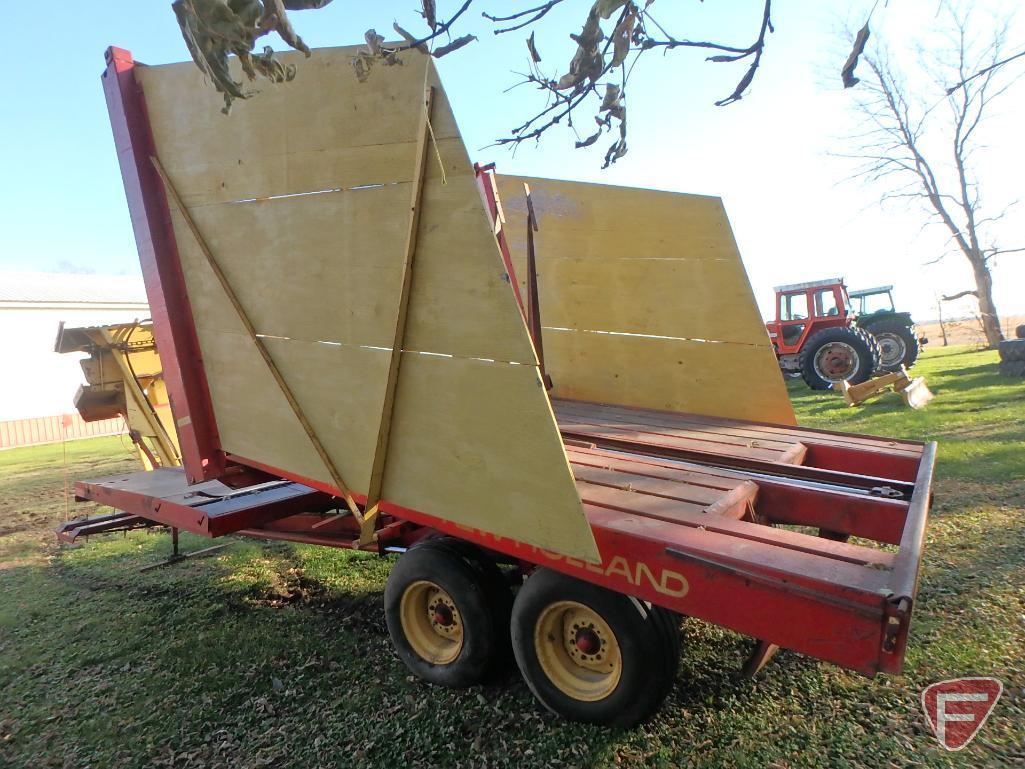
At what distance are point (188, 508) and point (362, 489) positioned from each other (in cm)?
157

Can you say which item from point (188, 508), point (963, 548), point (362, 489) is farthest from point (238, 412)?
point (963, 548)

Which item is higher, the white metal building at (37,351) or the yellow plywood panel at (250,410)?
the white metal building at (37,351)

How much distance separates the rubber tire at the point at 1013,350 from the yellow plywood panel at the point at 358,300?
14177mm

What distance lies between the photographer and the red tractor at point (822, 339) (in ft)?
43.4

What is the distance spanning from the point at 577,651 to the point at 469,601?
0.56 m

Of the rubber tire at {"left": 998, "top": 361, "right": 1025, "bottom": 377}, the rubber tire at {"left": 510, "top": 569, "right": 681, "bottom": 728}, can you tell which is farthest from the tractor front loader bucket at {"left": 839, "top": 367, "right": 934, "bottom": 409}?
the rubber tire at {"left": 510, "top": 569, "right": 681, "bottom": 728}

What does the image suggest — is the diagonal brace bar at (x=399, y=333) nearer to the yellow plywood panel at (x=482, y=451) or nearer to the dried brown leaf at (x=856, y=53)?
the yellow plywood panel at (x=482, y=451)

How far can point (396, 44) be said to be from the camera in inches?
78.3

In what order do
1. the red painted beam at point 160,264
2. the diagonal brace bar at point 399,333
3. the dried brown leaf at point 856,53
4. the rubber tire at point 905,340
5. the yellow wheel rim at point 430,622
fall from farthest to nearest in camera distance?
the rubber tire at point 905,340
the red painted beam at point 160,264
the yellow wheel rim at point 430,622
the diagonal brace bar at point 399,333
the dried brown leaf at point 856,53

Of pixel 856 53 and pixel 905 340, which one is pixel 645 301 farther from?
pixel 905 340

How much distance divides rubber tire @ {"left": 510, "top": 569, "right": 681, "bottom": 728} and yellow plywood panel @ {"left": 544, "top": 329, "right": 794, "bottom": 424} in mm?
2435

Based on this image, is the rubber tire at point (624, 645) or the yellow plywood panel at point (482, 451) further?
the rubber tire at point (624, 645)

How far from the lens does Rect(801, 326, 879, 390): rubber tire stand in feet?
43.2

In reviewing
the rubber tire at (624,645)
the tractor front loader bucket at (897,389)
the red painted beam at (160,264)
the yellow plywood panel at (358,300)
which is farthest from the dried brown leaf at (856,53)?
the tractor front loader bucket at (897,389)
